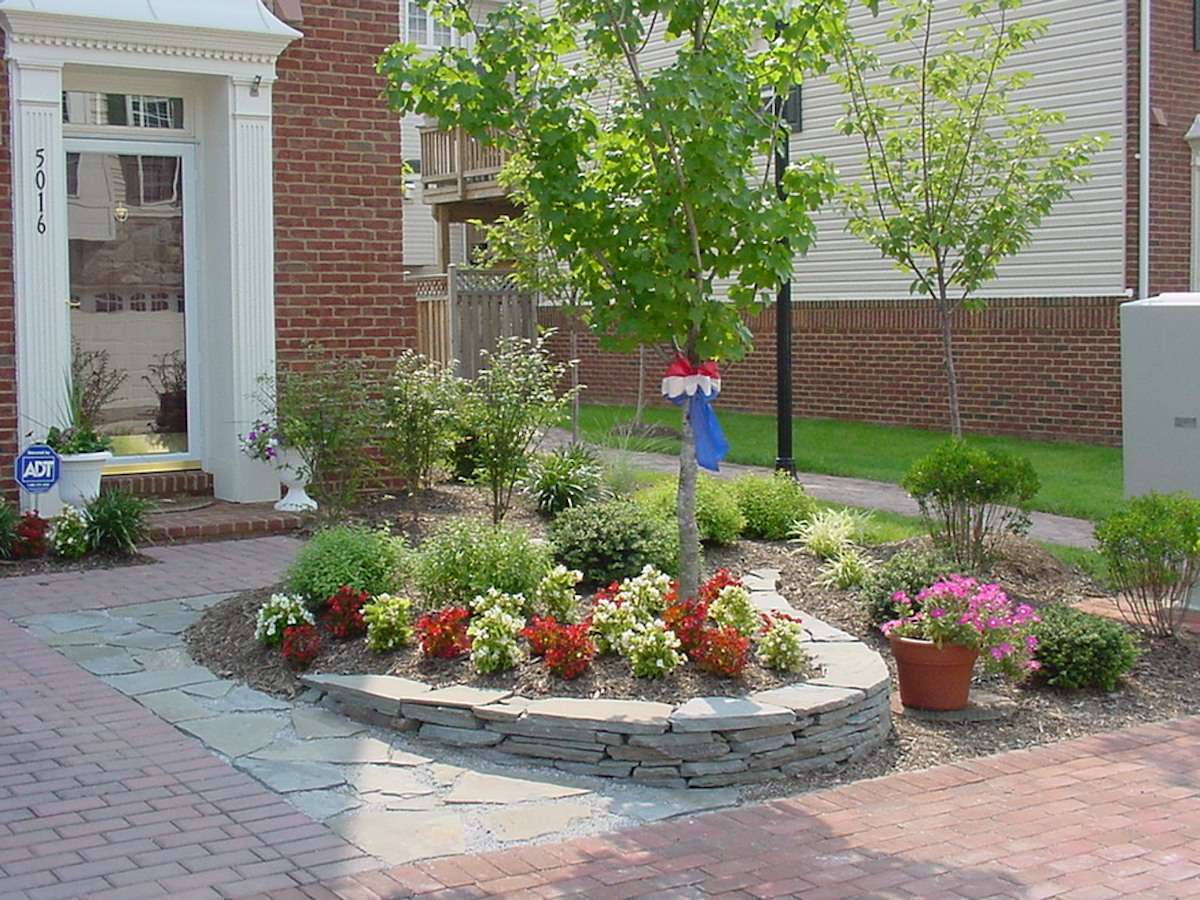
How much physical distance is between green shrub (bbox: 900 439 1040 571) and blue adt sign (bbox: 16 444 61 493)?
5.67m

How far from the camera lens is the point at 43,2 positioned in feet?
33.8

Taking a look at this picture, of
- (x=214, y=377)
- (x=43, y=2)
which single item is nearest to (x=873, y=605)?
(x=214, y=377)

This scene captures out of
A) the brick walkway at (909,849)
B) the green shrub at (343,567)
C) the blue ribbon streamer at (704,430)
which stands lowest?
the brick walkway at (909,849)

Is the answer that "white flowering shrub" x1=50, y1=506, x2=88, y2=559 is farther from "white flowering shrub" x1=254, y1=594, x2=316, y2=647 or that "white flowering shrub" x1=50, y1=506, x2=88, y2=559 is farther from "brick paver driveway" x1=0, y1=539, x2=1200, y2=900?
"brick paver driveway" x1=0, y1=539, x2=1200, y2=900

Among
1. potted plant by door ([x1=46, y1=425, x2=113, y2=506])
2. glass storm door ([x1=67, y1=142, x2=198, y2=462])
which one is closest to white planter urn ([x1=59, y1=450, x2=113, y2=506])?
potted plant by door ([x1=46, y1=425, x2=113, y2=506])

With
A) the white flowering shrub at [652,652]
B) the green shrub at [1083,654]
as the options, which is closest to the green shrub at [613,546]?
the white flowering shrub at [652,652]

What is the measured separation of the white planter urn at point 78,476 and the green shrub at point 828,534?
480 cm

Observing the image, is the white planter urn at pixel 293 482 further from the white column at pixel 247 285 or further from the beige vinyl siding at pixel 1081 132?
A: the beige vinyl siding at pixel 1081 132

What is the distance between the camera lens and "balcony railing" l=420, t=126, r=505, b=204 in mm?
23047

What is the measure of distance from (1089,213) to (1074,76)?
1.53 m

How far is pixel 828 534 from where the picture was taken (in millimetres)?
9602

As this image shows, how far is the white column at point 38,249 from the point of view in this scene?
10367 millimetres

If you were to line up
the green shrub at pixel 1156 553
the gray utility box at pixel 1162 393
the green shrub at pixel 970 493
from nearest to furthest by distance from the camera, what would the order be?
1. the green shrub at pixel 1156 553
2. the gray utility box at pixel 1162 393
3. the green shrub at pixel 970 493

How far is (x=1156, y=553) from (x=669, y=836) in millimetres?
3789
